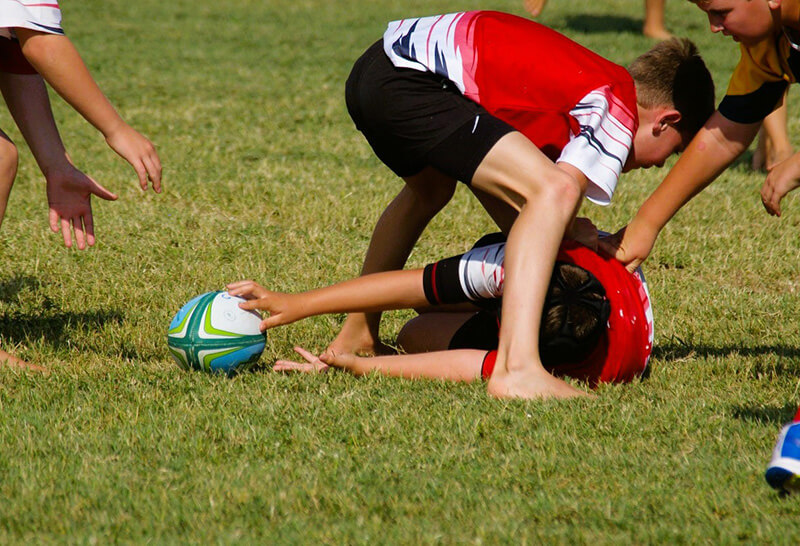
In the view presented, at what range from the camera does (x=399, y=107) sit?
12.6 feet

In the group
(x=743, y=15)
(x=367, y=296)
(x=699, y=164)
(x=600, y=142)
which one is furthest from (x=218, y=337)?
(x=743, y=15)

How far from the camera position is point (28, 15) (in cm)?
353

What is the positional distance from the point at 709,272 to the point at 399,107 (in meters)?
2.40

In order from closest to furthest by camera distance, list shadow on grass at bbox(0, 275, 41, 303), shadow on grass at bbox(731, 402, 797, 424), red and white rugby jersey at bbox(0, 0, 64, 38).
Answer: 1. shadow on grass at bbox(731, 402, 797, 424)
2. red and white rugby jersey at bbox(0, 0, 64, 38)
3. shadow on grass at bbox(0, 275, 41, 303)

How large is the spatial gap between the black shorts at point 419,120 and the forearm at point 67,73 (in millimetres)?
928

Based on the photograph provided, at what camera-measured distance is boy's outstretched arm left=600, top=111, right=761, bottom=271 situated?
3975mm

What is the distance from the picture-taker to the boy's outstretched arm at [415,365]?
12.6 ft

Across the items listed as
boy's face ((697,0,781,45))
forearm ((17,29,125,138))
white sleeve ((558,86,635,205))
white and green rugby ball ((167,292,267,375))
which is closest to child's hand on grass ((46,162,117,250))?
forearm ((17,29,125,138))

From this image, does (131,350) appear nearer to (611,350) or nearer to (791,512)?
(611,350)

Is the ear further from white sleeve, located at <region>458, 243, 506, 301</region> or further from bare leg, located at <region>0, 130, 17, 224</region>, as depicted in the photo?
bare leg, located at <region>0, 130, 17, 224</region>

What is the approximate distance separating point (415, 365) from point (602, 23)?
40.0 ft

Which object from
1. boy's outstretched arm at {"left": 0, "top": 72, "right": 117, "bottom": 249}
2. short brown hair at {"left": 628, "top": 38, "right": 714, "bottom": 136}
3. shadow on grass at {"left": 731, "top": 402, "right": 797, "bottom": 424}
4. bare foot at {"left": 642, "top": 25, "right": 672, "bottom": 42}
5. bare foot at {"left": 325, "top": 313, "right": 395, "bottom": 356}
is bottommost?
bare foot at {"left": 642, "top": 25, "right": 672, "bottom": 42}

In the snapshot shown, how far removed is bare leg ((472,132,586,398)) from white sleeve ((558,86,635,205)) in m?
0.10

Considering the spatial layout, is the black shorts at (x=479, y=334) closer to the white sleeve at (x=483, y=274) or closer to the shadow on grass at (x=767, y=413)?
the white sleeve at (x=483, y=274)
